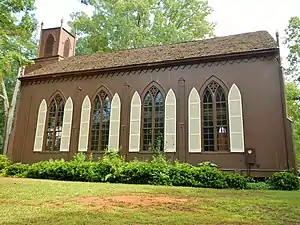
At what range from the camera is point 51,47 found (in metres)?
21.8

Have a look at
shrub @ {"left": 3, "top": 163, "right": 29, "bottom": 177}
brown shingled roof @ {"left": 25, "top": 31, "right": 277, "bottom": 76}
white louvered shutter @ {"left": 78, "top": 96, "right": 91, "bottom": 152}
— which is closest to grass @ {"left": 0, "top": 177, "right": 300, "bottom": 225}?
shrub @ {"left": 3, "top": 163, "right": 29, "bottom": 177}

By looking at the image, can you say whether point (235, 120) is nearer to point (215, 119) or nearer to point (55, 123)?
point (215, 119)

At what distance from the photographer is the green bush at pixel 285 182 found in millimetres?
10695

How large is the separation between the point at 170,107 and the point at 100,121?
4.17 m

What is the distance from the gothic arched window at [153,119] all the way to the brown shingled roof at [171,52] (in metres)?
1.97

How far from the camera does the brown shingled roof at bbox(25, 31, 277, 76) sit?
46.8 feet

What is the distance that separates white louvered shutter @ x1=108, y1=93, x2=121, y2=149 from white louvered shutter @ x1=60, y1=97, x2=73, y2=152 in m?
2.65

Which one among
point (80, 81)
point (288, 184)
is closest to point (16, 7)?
point (80, 81)

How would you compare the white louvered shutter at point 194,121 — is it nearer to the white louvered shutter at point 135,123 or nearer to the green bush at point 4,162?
the white louvered shutter at point 135,123

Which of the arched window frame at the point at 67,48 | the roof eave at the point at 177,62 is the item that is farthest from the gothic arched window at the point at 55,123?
the arched window frame at the point at 67,48

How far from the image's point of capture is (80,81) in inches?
663

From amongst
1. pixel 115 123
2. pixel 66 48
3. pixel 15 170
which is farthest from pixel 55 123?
pixel 66 48

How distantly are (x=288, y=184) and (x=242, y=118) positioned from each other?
11.6 ft

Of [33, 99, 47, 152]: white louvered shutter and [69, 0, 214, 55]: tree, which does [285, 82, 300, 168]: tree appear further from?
[33, 99, 47, 152]: white louvered shutter
